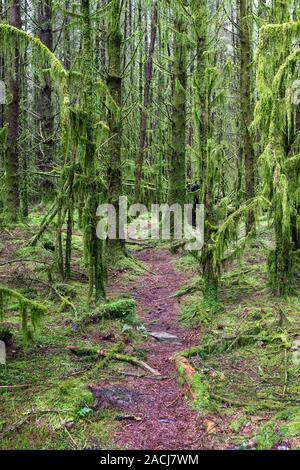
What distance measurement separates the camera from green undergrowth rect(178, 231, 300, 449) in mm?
4246

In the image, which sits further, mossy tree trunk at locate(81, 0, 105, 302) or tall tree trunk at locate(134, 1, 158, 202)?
tall tree trunk at locate(134, 1, 158, 202)

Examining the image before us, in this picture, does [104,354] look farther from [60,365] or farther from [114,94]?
[114,94]

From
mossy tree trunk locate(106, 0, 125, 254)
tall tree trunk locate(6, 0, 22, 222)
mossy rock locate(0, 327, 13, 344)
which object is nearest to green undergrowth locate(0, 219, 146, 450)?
mossy rock locate(0, 327, 13, 344)

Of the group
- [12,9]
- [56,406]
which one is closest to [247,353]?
[56,406]

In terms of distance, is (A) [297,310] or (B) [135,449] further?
(A) [297,310]

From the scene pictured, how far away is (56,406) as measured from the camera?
448 centimetres

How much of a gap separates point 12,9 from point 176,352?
10.3 meters

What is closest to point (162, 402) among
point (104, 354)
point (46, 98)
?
point (104, 354)

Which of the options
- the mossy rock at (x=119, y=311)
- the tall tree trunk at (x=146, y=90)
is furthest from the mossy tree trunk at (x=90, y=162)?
the tall tree trunk at (x=146, y=90)

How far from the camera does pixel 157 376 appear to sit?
18.0 ft

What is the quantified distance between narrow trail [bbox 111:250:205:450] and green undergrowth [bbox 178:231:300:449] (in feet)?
0.61

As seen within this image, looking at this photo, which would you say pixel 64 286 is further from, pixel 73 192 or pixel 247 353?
pixel 247 353

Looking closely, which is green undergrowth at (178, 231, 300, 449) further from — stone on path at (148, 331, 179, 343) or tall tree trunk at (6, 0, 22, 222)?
tall tree trunk at (6, 0, 22, 222)

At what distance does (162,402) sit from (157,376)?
577 millimetres
